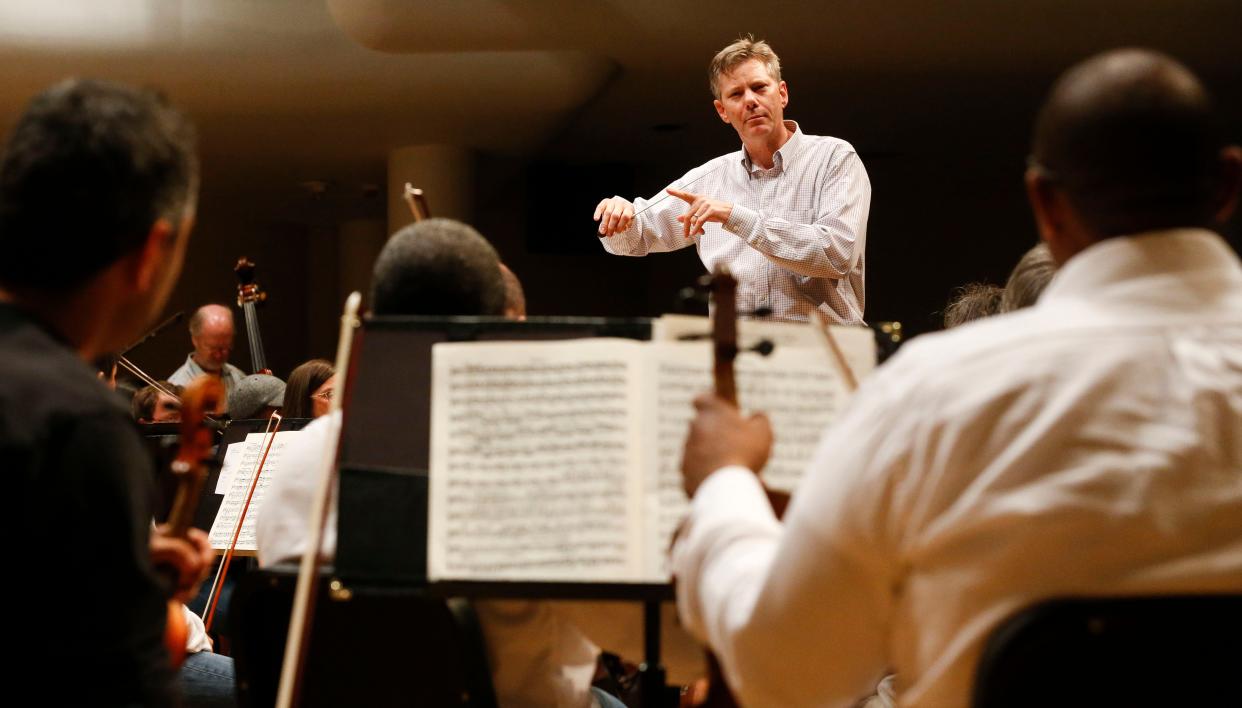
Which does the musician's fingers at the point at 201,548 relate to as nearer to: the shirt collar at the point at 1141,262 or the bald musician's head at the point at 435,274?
the bald musician's head at the point at 435,274

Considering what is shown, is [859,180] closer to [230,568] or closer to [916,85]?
[230,568]

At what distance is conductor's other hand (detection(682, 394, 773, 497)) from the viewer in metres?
1.16

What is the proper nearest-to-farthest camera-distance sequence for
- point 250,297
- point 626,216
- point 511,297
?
point 511,297 → point 626,216 → point 250,297

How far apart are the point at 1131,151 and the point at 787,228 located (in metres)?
2.04

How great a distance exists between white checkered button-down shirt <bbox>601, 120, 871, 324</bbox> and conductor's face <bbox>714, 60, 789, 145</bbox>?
0.09 metres

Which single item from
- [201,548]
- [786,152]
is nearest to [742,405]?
[201,548]

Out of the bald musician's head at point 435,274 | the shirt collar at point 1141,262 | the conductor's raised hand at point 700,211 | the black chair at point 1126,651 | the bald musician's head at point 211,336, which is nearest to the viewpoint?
the black chair at point 1126,651

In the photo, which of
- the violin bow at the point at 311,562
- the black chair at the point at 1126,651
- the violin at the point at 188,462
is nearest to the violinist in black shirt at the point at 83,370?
the violin at the point at 188,462

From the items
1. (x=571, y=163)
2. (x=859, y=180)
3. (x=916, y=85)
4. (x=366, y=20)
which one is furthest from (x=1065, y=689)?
(x=571, y=163)

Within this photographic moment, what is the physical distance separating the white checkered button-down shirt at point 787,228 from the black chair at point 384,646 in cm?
174

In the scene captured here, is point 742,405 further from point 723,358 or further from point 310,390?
point 310,390

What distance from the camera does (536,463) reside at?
4.78 feet

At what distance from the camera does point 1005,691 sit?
3.00 ft

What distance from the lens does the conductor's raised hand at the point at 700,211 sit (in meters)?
2.86
